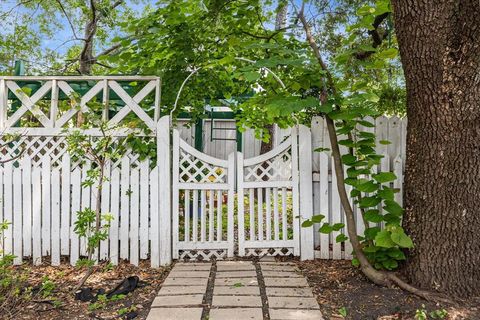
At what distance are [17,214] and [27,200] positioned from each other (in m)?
0.17

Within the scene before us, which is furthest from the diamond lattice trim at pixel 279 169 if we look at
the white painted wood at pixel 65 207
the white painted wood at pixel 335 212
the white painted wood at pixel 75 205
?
the white painted wood at pixel 65 207

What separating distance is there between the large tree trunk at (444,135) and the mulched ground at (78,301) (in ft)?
6.72

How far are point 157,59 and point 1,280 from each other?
3.02 m

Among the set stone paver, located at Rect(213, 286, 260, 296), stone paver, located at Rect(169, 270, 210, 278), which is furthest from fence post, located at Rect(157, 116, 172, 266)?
stone paver, located at Rect(213, 286, 260, 296)

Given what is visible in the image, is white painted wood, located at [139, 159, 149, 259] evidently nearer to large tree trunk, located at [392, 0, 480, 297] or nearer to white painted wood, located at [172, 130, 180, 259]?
white painted wood, located at [172, 130, 180, 259]

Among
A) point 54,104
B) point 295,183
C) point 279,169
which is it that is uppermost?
point 54,104

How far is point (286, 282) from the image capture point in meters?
3.18

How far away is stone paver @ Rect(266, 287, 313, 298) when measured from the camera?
2.89m

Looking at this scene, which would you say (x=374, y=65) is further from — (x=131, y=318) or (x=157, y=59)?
(x=157, y=59)

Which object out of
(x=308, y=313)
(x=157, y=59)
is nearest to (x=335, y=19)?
(x=157, y=59)

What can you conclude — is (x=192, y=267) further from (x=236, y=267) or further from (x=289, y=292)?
(x=289, y=292)

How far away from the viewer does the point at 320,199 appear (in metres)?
3.81

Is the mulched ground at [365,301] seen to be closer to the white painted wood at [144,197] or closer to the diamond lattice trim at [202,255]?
the diamond lattice trim at [202,255]

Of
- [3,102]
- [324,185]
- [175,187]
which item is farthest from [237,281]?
[3,102]
